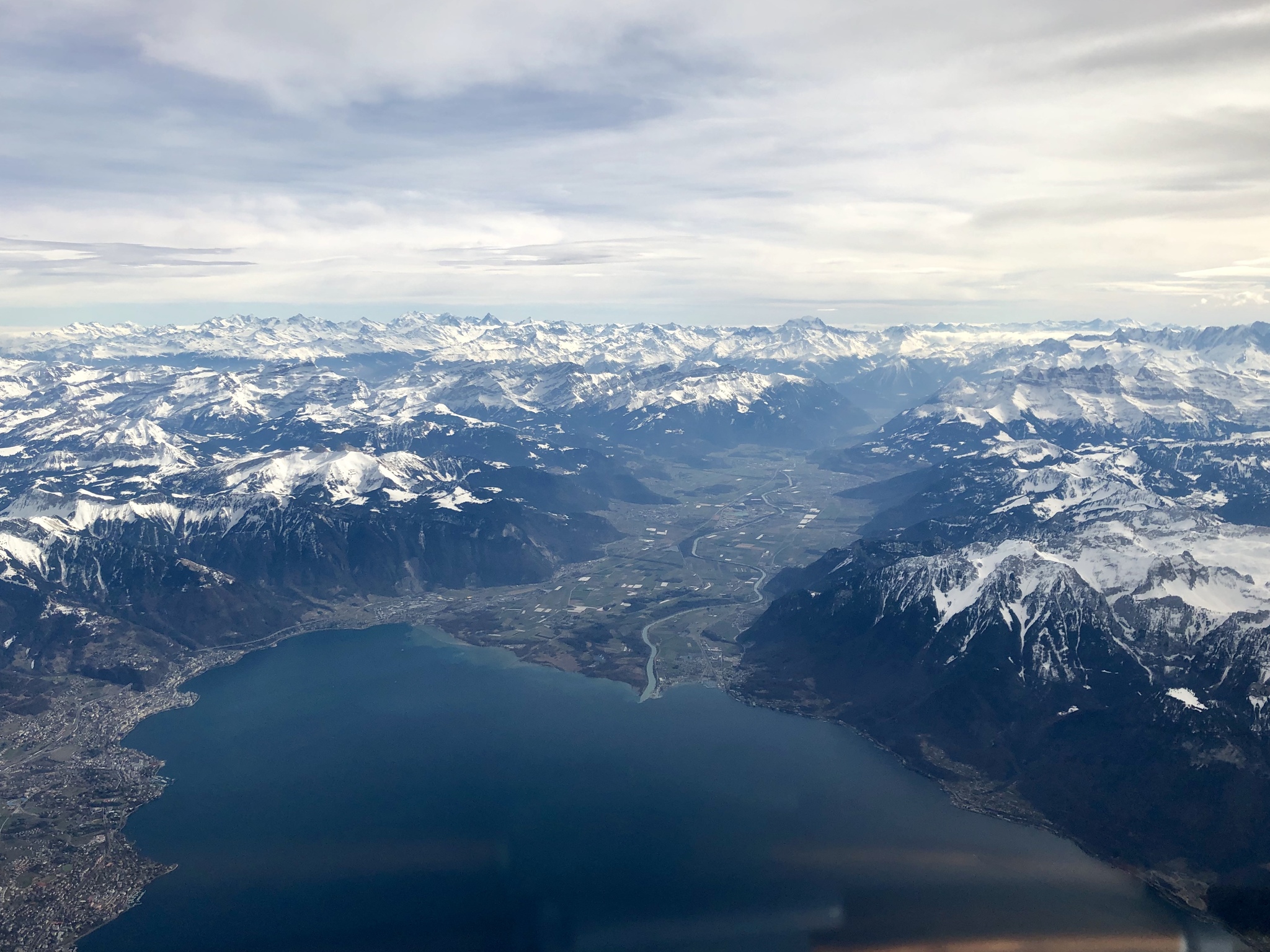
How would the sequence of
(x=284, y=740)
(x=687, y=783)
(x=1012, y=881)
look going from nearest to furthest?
(x=1012, y=881) < (x=687, y=783) < (x=284, y=740)

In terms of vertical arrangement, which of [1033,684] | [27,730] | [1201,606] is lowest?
[27,730]

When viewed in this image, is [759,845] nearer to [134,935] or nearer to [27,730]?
[134,935]

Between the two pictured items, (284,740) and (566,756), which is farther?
(284,740)

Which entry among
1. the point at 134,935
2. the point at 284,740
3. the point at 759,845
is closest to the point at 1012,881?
the point at 759,845

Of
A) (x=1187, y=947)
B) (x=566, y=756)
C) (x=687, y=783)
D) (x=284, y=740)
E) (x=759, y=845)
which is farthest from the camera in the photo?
(x=284, y=740)

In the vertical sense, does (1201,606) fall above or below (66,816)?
above

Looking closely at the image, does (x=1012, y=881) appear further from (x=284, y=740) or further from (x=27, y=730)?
(x=27, y=730)
